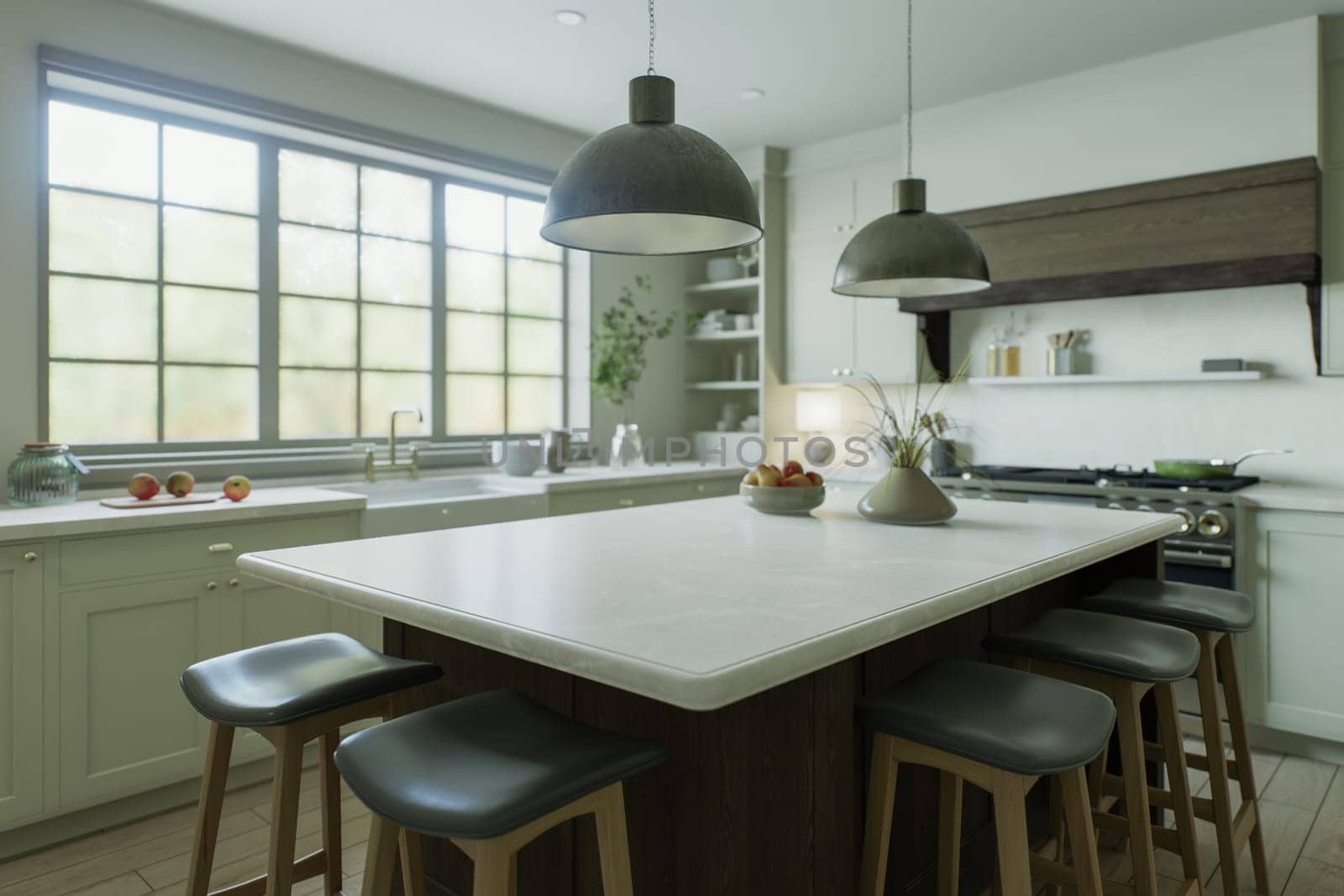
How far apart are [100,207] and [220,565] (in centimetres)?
149

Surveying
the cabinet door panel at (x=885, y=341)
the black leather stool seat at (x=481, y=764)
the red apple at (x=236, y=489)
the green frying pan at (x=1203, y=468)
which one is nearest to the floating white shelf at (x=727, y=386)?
the cabinet door panel at (x=885, y=341)

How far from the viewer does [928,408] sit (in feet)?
15.5

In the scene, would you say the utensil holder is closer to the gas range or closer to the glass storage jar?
the gas range

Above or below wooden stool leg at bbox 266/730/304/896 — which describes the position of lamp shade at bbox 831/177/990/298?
above

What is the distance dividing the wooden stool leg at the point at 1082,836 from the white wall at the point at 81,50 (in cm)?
329

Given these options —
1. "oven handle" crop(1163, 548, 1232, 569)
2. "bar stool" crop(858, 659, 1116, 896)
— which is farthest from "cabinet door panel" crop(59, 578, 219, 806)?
"oven handle" crop(1163, 548, 1232, 569)

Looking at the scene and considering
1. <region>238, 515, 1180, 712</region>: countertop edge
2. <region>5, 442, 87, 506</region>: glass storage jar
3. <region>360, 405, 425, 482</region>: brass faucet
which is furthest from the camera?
<region>360, 405, 425, 482</region>: brass faucet

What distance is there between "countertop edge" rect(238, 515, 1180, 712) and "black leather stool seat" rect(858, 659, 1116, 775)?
160mm

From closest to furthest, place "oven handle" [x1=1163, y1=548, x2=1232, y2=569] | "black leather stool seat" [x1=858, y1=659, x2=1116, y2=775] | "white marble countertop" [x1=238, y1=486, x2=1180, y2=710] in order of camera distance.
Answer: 1. "white marble countertop" [x1=238, y1=486, x2=1180, y2=710]
2. "black leather stool seat" [x1=858, y1=659, x2=1116, y2=775]
3. "oven handle" [x1=1163, y1=548, x2=1232, y2=569]

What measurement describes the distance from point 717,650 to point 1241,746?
194cm

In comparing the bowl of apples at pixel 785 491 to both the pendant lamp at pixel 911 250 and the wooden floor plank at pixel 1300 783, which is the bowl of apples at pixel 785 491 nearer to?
the pendant lamp at pixel 911 250

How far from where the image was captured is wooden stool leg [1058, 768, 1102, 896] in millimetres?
1529

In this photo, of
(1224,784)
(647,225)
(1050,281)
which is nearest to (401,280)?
(647,225)

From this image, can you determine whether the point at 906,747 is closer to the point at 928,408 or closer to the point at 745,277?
the point at 928,408
